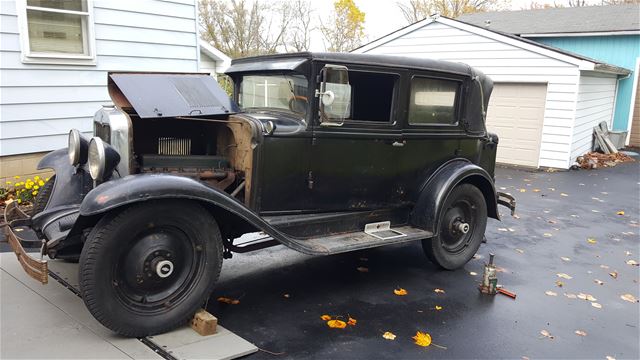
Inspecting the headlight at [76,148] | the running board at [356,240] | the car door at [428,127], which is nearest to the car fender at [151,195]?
the running board at [356,240]

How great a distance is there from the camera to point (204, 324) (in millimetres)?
3502

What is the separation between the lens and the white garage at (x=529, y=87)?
38.9 ft

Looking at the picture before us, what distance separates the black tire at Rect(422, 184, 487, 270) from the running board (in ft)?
0.96

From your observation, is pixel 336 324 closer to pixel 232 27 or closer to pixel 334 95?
pixel 334 95

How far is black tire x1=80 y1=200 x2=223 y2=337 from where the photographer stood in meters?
3.25

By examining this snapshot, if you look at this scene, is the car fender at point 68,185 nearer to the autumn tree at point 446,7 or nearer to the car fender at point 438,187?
the car fender at point 438,187

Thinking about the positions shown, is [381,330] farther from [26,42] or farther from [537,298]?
[26,42]

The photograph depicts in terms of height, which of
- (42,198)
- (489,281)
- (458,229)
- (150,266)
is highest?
(42,198)

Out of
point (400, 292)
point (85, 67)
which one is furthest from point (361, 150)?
point (85, 67)

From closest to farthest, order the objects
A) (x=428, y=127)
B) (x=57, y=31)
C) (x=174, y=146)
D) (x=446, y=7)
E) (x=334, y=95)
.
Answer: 1. (x=334, y=95)
2. (x=174, y=146)
3. (x=428, y=127)
4. (x=57, y=31)
5. (x=446, y=7)

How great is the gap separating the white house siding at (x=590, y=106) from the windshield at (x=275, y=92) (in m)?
9.65

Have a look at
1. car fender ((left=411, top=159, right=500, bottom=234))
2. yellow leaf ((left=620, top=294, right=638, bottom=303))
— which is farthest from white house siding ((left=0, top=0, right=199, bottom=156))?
yellow leaf ((left=620, top=294, right=638, bottom=303))

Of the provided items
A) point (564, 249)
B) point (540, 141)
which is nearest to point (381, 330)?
point (564, 249)

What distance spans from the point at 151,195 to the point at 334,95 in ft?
5.53
